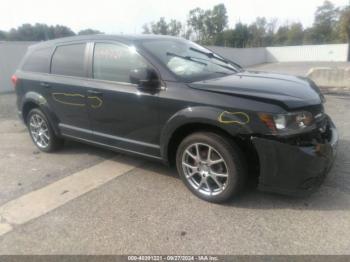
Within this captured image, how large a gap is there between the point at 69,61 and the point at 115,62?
986mm

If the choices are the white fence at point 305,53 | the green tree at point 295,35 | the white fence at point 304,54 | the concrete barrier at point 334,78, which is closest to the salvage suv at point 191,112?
the concrete barrier at point 334,78

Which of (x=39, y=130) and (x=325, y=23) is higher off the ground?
(x=325, y=23)

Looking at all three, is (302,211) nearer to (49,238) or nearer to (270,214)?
(270,214)

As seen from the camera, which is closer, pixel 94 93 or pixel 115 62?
pixel 115 62

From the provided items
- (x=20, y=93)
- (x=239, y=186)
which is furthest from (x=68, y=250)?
(x=20, y=93)

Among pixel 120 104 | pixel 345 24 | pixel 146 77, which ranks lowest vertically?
pixel 120 104

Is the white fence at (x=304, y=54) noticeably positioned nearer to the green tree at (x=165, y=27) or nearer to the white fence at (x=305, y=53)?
the white fence at (x=305, y=53)

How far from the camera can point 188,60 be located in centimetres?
435

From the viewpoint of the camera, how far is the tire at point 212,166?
3.47 meters

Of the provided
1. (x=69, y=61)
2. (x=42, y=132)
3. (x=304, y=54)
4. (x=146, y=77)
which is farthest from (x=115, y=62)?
(x=304, y=54)

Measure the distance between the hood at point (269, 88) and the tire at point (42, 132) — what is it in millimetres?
2813

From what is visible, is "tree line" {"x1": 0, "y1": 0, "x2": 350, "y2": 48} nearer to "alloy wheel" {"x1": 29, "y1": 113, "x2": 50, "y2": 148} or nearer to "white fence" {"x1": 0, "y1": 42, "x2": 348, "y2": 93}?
"white fence" {"x1": 0, "y1": 42, "x2": 348, "y2": 93}

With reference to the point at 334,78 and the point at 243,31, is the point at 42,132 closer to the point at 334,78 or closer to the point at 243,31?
the point at 334,78

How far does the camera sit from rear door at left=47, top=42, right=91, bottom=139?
15.6 ft
